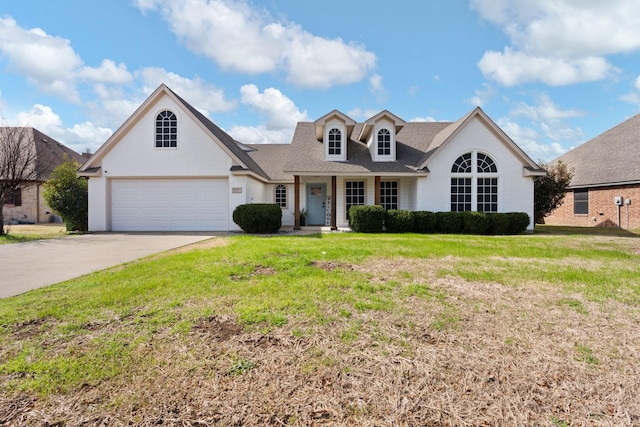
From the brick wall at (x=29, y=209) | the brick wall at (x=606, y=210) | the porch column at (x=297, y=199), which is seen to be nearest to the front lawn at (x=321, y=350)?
the porch column at (x=297, y=199)

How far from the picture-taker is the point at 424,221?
15.5 m

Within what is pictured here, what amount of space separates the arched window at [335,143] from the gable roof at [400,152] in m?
0.61

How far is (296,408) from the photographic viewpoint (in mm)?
2541

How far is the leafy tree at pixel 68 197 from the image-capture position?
16000 mm

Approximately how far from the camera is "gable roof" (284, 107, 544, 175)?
16078mm

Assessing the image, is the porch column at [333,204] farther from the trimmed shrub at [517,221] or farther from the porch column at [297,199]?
the trimmed shrub at [517,221]

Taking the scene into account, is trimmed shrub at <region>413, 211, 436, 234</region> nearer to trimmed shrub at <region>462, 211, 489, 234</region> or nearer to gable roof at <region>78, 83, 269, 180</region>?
trimmed shrub at <region>462, 211, 489, 234</region>

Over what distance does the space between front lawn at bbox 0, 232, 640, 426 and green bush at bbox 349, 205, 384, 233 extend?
352 inches

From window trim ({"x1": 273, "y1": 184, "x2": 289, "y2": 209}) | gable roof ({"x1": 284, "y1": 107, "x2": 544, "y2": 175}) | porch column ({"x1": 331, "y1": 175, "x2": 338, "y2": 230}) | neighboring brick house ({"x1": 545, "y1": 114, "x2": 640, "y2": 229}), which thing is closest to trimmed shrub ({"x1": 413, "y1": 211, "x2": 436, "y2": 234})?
gable roof ({"x1": 284, "y1": 107, "x2": 544, "y2": 175})

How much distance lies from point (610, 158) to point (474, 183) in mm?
13598

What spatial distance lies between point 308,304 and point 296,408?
2.08 metres

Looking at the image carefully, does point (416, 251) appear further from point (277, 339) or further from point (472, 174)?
point (472, 174)

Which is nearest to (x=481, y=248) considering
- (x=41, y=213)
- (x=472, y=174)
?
(x=472, y=174)

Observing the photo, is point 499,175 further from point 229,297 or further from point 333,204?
point 229,297
